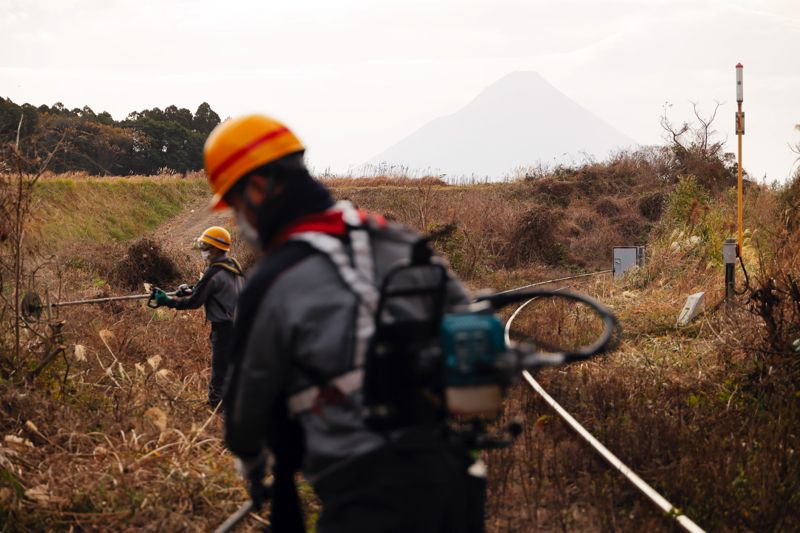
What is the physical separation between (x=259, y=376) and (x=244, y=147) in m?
0.74

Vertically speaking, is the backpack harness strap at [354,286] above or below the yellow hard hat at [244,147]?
below

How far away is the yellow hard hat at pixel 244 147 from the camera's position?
114 inches

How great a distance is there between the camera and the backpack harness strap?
2701 millimetres

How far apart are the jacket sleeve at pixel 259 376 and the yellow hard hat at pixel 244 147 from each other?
45cm

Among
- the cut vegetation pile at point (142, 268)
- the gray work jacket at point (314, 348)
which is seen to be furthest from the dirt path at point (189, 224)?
the gray work jacket at point (314, 348)

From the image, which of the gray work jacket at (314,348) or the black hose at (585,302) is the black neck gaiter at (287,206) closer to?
the gray work jacket at (314,348)

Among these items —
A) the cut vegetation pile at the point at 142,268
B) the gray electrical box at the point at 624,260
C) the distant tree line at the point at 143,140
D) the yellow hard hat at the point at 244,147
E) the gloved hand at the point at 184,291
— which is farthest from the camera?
the distant tree line at the point at 143,140

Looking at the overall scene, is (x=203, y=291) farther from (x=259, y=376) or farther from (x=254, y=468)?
(x=259, y=376)

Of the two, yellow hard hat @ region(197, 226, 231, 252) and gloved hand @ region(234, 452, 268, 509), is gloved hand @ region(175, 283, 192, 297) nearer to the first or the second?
yellow hard hat @ region(197, 226, 231, 252)

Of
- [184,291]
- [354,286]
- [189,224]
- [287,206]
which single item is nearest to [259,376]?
[354,286]

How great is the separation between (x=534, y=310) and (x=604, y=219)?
21.4 m

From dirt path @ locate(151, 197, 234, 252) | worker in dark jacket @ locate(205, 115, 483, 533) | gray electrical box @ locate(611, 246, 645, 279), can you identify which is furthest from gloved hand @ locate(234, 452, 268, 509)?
dirt path @ locate(151, 197, 234, 252)

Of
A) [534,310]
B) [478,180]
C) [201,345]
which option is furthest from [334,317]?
[478,180]

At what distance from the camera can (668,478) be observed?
6191 millimetres
